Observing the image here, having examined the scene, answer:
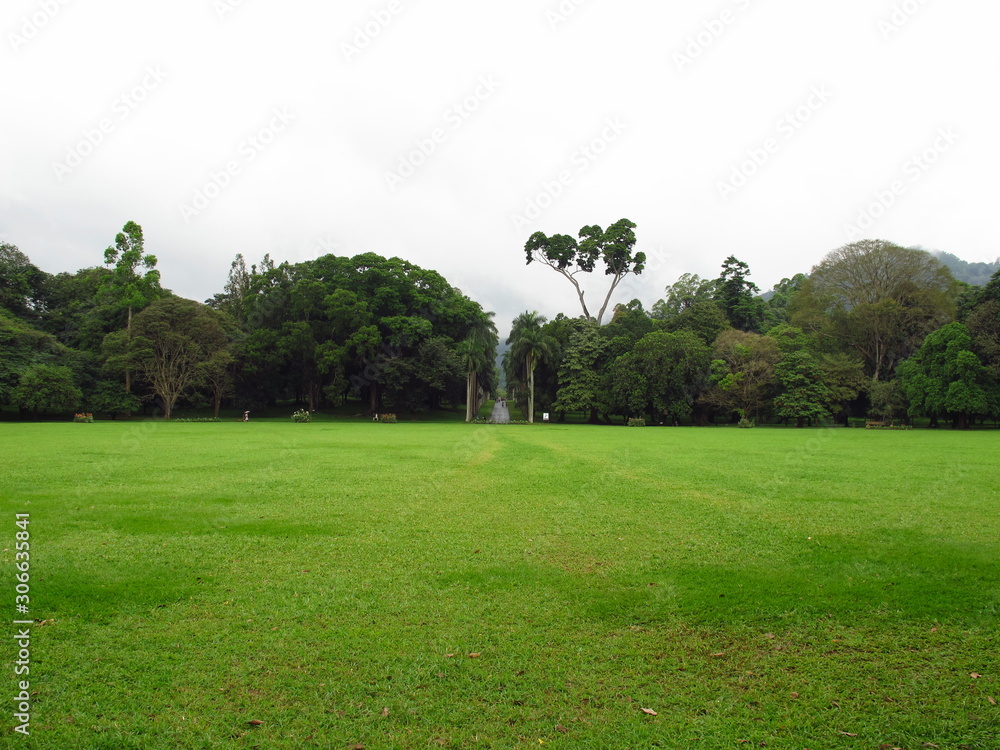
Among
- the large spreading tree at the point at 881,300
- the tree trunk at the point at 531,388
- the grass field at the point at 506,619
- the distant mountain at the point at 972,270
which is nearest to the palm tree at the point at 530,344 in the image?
the tree trunk at the point at 531,388

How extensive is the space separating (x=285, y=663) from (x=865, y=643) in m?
5.25

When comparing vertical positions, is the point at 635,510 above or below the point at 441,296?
below

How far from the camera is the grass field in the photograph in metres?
3.86

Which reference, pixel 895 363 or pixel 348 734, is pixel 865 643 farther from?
pixel 895 363

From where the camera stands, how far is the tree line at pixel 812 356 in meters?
40.6

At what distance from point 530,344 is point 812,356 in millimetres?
24123

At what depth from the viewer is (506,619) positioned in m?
5.50

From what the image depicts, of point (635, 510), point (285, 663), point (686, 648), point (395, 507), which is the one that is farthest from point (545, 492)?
point (285, 663)

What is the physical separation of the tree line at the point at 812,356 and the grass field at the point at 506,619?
35.4 metres

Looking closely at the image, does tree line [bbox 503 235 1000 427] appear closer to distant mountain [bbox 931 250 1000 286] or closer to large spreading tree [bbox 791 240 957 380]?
large spreading tree [bbox 791 240 957 380]

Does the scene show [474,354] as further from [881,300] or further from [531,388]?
[881,300]

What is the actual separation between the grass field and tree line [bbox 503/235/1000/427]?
35.4 metres

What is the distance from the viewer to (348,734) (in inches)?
146

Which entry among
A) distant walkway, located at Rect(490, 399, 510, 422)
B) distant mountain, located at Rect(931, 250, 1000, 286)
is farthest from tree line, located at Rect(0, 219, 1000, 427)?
distant mountain, located at Rect(931, 250, 1000, 286)
